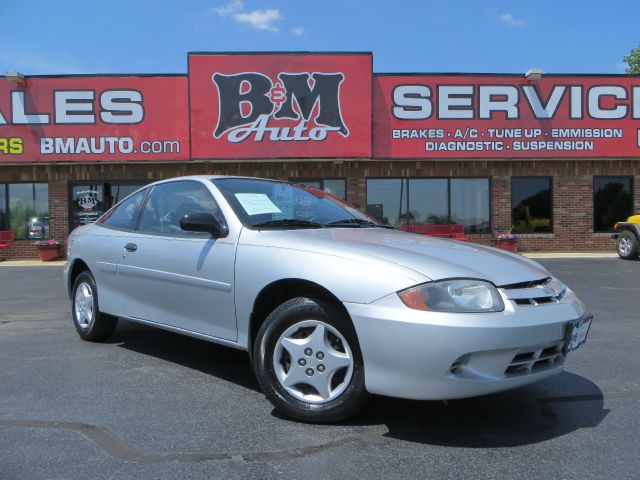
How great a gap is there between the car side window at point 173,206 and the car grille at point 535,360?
213 centimetres

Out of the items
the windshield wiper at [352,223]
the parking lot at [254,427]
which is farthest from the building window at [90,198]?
the windshield wiper at [352,223]

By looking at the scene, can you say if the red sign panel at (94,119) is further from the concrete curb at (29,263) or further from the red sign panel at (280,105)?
the concrete curb at (29,263)

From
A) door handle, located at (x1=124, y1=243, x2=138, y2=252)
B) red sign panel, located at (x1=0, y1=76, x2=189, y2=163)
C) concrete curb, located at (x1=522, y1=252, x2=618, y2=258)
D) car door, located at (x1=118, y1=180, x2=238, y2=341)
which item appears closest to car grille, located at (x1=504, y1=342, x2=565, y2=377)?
car door, located at (x1=118, y1=180, x2=238, y2=341)

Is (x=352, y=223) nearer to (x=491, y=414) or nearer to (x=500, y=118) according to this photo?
(x=491, y=414)

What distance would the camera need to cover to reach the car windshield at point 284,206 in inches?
150

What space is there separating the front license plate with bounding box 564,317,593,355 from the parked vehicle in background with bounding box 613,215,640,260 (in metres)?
13.2

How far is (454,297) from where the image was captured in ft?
9.18

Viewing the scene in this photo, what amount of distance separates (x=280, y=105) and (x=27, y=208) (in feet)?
27.9

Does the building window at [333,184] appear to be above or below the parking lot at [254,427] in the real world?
above

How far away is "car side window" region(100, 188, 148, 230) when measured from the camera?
15.8ft

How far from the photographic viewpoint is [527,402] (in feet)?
11.6

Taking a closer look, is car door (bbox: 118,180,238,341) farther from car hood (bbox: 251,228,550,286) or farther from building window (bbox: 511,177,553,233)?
building window (bbox: 511,177,553,233)

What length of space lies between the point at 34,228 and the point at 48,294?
9038 millimetres

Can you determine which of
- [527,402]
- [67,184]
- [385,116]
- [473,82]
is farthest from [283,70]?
[527,402]
